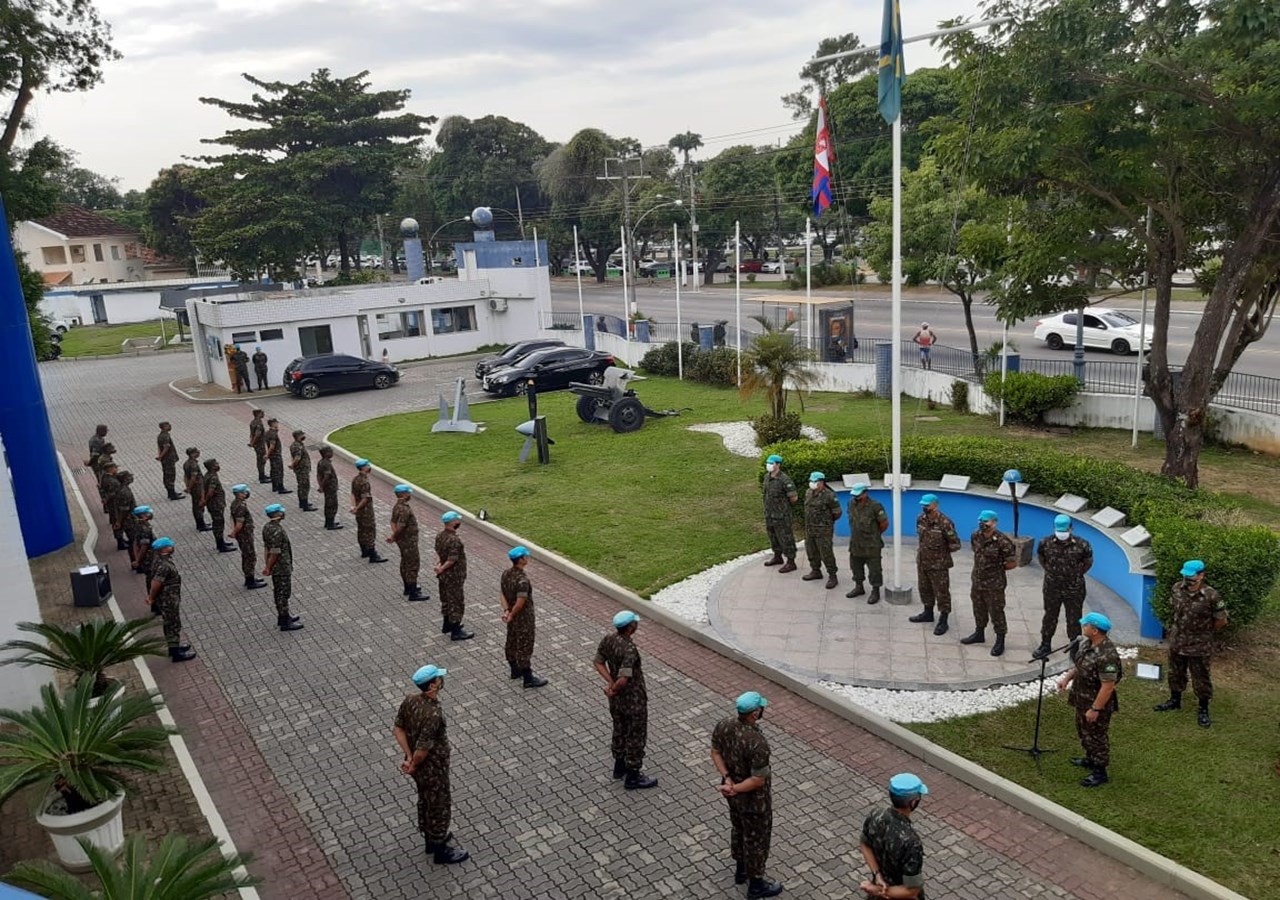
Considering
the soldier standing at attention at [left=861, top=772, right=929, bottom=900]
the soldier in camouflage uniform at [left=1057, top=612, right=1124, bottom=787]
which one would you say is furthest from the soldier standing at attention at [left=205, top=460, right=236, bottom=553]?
the soldier in camouflage uniform at [left=1057, top=612, right=1124, bottom=787]

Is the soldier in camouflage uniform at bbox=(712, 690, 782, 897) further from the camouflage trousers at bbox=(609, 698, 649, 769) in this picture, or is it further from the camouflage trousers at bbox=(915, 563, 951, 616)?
the camouflage trousers at bbox=(915, 563, 951, 616)

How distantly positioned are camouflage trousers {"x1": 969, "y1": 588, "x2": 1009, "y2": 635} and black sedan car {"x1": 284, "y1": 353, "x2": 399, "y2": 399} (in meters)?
22.5

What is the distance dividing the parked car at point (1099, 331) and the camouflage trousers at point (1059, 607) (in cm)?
2080

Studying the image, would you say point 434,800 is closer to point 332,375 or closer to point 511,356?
point 511,356

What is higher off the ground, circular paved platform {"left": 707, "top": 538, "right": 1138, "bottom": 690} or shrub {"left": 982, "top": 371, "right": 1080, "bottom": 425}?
shrub {"left": 982, "top": 371, "right": 1080, "bottom": 425}

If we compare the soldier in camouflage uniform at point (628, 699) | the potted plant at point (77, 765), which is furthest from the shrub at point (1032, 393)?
the potted plant at point (77, 765)

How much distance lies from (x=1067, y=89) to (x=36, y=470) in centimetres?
1520

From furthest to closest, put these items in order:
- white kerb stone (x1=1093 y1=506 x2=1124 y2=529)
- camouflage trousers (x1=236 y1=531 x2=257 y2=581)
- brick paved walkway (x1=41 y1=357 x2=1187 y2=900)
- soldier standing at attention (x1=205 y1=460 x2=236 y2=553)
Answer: soldier standing at attention (x1=205 y1=460 x2=236 y2=553) < camouflage trousers (x1=236 y1=531 x2=257 y2=581) < white kerb stone (x1=1093 y1=506 x2=1124 y2=529) < brick paved walkway (x1=41 y1=357 x2=1187 y2=900)

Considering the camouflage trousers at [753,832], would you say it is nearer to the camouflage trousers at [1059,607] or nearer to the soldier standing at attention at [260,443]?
the camouflage trousers at [1059,607]

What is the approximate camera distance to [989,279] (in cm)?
1731

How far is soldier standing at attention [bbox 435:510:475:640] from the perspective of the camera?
10.7 m

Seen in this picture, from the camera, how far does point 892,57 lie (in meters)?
10.2

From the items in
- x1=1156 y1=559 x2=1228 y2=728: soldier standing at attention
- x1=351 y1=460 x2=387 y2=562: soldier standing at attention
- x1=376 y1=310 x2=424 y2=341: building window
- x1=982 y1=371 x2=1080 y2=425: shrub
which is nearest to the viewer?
x1=1156 y1=559 x2=1228 y2=728: soldier standing at attention

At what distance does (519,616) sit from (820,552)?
13.3 feet
